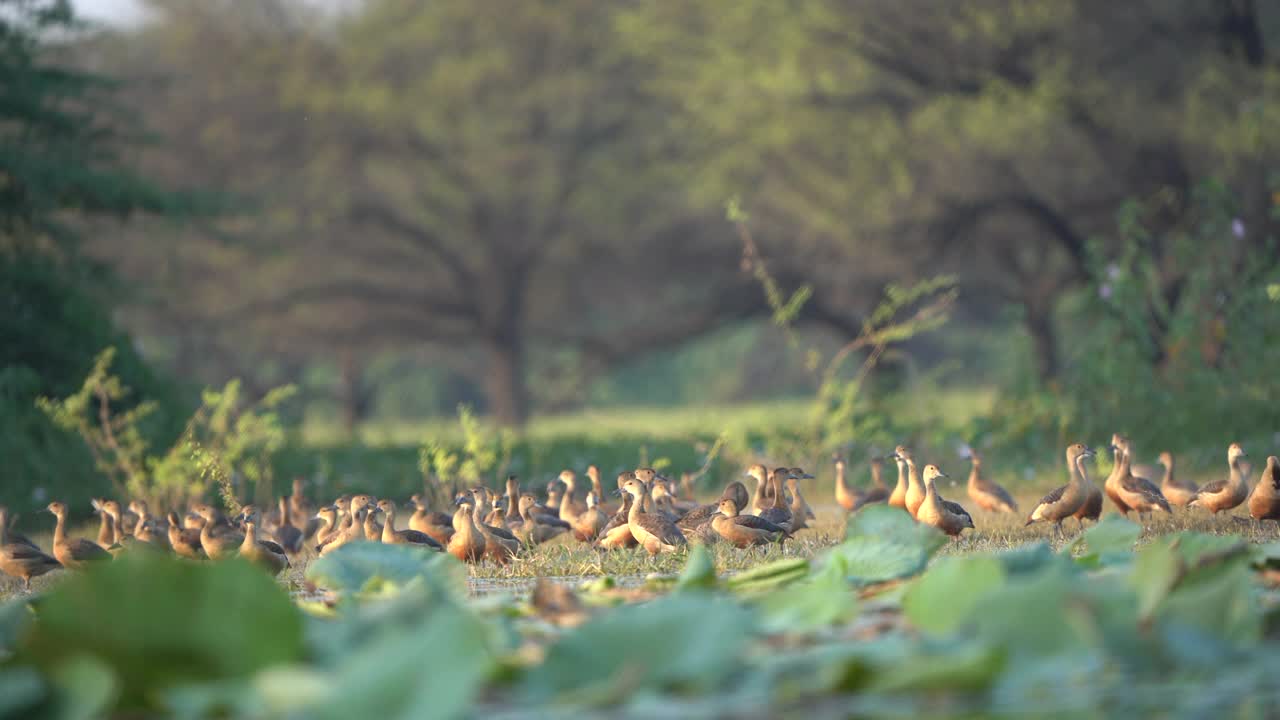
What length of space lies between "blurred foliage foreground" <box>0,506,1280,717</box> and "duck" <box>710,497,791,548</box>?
4.17m

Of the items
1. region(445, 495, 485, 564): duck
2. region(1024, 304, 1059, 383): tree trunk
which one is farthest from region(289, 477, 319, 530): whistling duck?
region(1024, 304, 1059, 383): tree trunk

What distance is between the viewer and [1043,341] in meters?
22.0

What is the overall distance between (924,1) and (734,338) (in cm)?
3453

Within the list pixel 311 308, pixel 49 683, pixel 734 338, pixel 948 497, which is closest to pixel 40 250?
pixel 948 497

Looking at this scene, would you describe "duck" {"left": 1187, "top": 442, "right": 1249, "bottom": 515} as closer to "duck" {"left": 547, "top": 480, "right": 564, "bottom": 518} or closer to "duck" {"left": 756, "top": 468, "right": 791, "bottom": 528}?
"duck" {"left": 756, "top": 468, "right": 791, "bottom": 528}

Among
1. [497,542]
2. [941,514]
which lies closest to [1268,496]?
[941,514]

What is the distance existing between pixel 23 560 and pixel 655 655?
6.39m

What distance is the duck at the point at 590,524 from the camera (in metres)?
9.81

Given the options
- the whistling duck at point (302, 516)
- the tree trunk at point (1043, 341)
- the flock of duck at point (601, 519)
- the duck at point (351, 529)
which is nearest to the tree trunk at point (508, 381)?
the tree trunk at point (1043, 341)

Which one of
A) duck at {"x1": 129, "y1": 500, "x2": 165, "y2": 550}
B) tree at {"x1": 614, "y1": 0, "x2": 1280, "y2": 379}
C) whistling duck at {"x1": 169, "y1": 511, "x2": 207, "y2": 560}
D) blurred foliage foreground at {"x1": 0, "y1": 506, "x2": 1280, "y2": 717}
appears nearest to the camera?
blurred foliage foreground at {"x1": 0, "y1": 506, "x2": 1280, "y2": 717}

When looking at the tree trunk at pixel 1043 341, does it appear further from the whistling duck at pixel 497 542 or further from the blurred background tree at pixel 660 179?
the whistling duck at pixel 497 542

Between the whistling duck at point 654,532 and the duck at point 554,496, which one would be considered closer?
the whistling duck at point 654,532

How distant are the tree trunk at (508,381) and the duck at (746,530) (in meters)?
18.2

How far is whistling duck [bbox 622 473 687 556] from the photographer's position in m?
8.26
